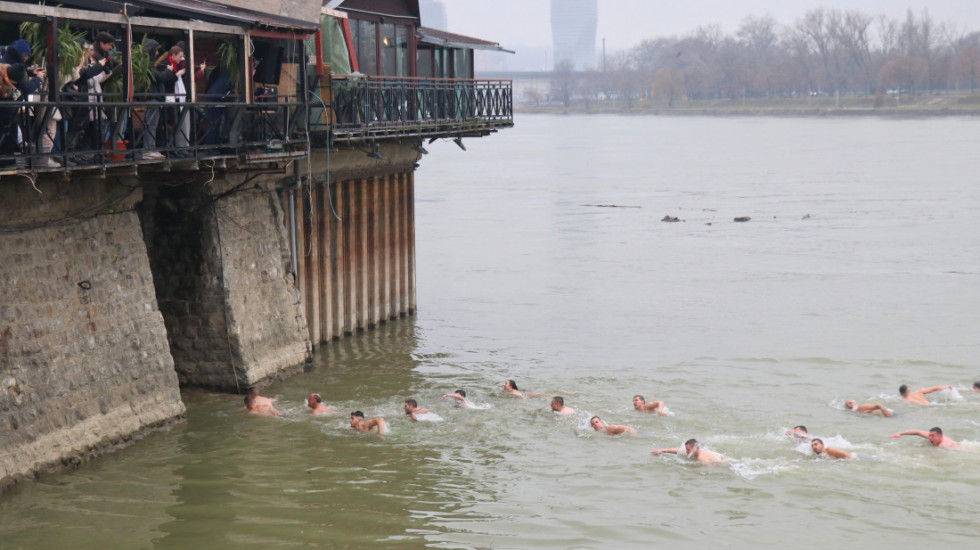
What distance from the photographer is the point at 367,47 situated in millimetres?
27000

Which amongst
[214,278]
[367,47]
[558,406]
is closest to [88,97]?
[214,278]

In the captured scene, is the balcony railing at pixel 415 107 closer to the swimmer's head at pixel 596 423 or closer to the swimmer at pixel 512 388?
the swimmer at pixel 512 388

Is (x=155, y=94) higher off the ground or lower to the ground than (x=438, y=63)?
lower

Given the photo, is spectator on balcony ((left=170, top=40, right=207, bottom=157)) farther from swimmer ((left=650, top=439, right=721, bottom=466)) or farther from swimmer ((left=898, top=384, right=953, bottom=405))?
swimmer ((left=898, top=384, right=953, bottom=405))

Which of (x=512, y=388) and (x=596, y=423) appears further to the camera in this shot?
(x=512, y=388)

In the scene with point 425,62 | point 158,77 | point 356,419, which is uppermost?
point 425,62

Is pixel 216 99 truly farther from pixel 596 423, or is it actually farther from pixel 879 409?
pixel 879 409

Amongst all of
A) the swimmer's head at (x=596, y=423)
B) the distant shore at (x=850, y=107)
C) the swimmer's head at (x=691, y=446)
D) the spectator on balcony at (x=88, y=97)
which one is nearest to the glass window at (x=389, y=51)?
the swimmer's head at (x=596, y=423)

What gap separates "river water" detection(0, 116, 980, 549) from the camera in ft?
51.0

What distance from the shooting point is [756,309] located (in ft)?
107

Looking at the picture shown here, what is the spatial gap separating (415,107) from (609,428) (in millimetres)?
9784

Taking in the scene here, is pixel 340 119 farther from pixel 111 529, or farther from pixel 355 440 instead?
pixel 111 529

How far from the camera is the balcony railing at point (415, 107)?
2304 cm

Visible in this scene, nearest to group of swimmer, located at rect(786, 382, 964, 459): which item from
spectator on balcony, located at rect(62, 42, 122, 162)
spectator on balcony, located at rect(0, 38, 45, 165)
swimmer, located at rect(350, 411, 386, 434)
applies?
swimmer, located at rect(350, 411, 386, 434)
